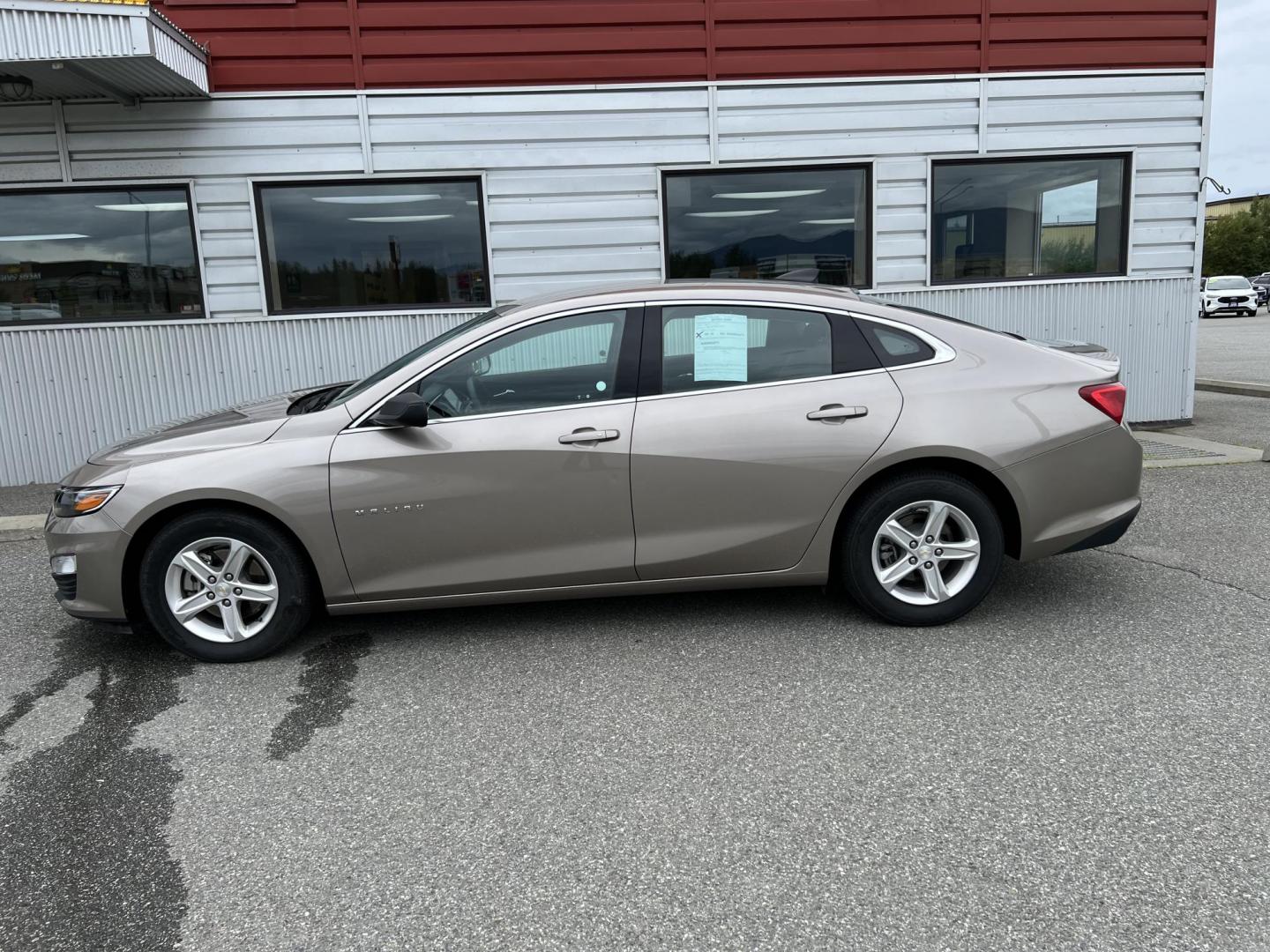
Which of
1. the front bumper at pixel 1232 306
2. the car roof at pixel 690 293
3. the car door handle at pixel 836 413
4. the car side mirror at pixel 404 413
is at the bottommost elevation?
the front bumper at pixel 1232 306

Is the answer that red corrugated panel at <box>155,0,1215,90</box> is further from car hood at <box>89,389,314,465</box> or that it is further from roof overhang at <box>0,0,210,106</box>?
car hood at <box>89,389,314,465</box>

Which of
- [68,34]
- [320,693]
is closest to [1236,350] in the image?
[68,34]

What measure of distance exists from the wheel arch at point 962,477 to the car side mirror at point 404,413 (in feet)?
6.22

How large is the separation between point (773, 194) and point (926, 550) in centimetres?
539

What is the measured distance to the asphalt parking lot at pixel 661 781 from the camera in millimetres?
2424

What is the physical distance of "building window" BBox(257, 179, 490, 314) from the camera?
328 inches

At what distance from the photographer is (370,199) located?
8.38m

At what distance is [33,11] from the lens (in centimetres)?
646

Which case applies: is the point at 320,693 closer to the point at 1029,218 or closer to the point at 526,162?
the point at 526,162

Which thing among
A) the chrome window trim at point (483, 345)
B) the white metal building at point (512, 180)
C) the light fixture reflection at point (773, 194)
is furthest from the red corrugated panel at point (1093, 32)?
the chrome window trim at point (483, 345)

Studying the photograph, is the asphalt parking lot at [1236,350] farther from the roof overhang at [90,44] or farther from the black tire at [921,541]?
the roof overhang at [90,44]

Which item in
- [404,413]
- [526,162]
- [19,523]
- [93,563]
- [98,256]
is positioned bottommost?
[19,523]

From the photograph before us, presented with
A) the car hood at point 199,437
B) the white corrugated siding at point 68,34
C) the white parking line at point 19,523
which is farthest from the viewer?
the white parking line at point 19,523

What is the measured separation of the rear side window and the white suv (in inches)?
1547
